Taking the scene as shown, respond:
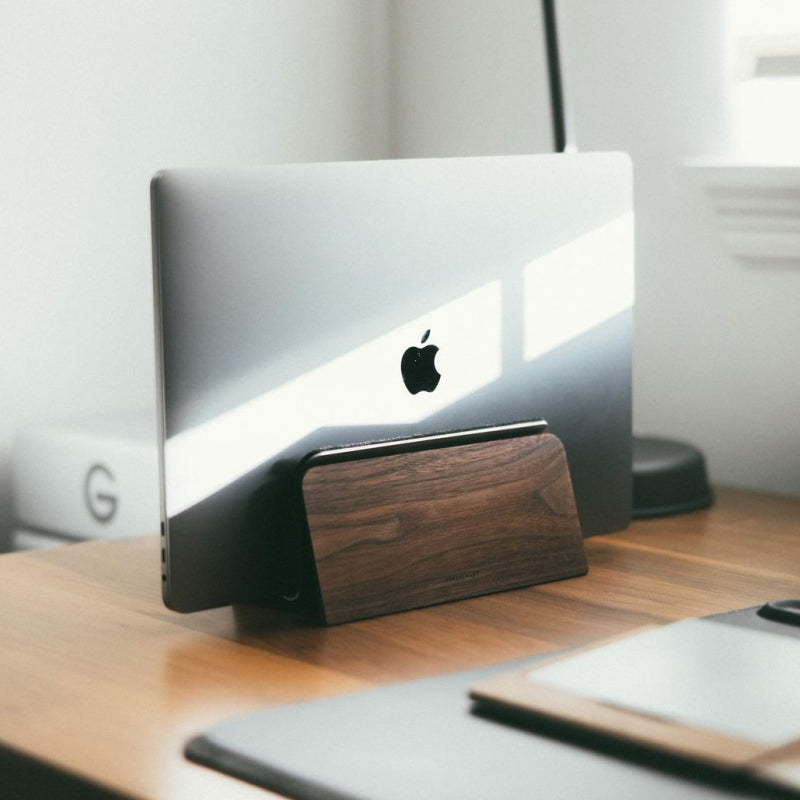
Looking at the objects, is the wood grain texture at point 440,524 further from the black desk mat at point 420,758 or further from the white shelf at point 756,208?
the white shelf at point 756,208

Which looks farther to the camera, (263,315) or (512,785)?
(263,315)

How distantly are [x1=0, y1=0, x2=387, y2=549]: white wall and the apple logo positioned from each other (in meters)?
0.74

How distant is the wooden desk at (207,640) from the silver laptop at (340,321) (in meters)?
0.05

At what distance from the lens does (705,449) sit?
1.64 metres

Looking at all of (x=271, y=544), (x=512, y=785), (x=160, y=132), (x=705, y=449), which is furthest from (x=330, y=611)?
(x=160, y=132)

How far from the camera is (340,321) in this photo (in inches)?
37.8

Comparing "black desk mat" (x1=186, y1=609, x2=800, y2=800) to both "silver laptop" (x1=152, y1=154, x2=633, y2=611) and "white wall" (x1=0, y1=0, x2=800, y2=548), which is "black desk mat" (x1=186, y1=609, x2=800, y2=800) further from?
"white wall" (x1=0, y1=0, x2=800, y2=548)

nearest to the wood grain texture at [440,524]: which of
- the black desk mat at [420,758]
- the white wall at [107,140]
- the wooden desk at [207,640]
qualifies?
the wooden desk at [207,640]

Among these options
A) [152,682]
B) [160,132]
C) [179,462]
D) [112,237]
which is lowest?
[152,682]

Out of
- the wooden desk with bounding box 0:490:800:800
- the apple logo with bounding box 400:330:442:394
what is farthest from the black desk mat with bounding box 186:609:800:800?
the apple logo with bounding box 400:330:442:394

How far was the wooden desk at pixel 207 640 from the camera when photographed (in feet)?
2.43

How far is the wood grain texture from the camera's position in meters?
0.95

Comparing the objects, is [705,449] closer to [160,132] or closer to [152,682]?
[160,132]

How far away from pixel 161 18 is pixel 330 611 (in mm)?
993
